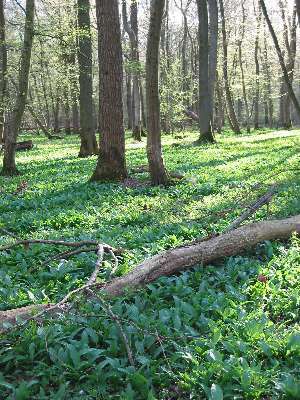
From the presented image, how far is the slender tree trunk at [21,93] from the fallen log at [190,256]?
33.9ft

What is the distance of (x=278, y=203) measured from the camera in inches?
331

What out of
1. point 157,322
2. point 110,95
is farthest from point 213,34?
point 157,322

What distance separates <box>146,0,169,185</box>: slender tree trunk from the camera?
10.2 meters

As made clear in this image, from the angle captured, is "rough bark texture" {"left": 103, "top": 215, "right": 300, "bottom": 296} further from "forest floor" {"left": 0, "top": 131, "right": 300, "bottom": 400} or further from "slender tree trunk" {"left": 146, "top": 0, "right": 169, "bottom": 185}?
"slender tree trunk" {"left": 146, "top": 0, "right": 169, "bottom": 185}

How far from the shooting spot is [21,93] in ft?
47.3

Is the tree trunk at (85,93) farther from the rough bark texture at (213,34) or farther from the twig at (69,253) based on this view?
the twig at (69,253)

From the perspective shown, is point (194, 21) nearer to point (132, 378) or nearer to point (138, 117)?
point (138, 117)

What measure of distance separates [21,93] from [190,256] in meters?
10.7

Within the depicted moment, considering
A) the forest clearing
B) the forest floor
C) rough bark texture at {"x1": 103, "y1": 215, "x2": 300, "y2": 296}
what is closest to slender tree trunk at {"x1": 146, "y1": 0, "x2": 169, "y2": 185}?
the forest clearing

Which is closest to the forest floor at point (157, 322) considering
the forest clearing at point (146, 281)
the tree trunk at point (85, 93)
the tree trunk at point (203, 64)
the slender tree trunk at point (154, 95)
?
the forest clearing at point (146, 281)

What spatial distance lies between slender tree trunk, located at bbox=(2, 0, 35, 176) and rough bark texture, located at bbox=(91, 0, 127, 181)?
3306 millimetres

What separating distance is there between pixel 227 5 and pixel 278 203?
3564 centimetres

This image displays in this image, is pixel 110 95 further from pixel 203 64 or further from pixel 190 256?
pixel 203 64

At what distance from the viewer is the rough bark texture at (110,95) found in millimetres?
11594
